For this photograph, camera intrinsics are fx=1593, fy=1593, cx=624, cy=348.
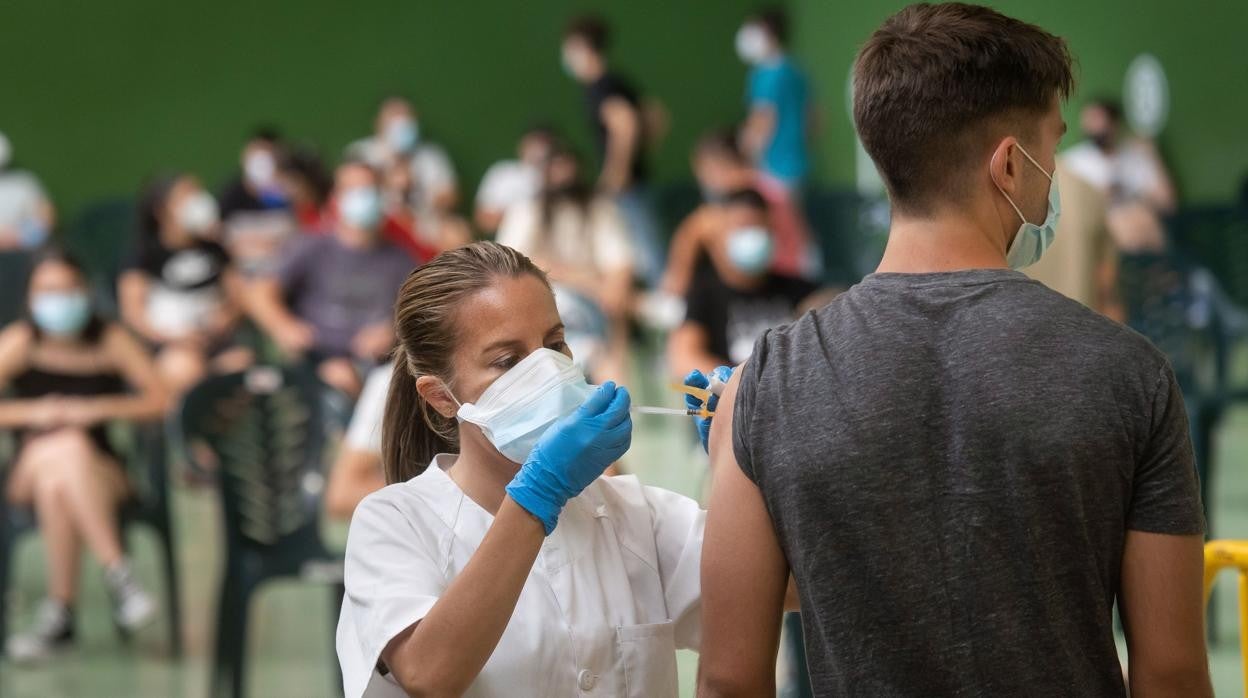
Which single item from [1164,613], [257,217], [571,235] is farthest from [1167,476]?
[257,217]

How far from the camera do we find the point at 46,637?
4.25 m

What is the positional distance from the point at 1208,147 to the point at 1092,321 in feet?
23.9

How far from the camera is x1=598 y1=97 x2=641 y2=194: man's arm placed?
8891mm

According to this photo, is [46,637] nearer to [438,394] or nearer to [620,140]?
[438,394]

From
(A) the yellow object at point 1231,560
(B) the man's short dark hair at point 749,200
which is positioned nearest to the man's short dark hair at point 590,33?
(B) the man's short dark hair at point 749,200

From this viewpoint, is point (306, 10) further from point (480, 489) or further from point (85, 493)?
point (480, 489)

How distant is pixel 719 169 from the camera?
7887 millimetres

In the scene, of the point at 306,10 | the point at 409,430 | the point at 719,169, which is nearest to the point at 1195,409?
the point at 409,430

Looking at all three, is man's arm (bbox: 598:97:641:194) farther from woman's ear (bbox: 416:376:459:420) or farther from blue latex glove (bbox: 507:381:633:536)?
blue latex glove (bbox: 507:381:633:536)

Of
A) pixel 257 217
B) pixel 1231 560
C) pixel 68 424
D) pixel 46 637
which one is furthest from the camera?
pixel 257 217

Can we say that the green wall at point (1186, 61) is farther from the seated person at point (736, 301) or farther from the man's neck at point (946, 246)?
the man's neck at point (946, 246)

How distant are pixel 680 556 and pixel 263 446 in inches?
93.6

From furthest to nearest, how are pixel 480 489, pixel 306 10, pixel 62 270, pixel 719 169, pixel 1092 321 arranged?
pixel 306 10, pixel 719 169, pixel 62 270, pixel 480 489, pixel 1092 321

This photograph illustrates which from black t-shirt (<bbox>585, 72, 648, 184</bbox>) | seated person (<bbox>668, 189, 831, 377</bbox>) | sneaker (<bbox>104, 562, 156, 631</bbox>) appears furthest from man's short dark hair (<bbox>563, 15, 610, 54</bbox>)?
sneaker (<bbox>104, 562, 156, 631</bbox>)
